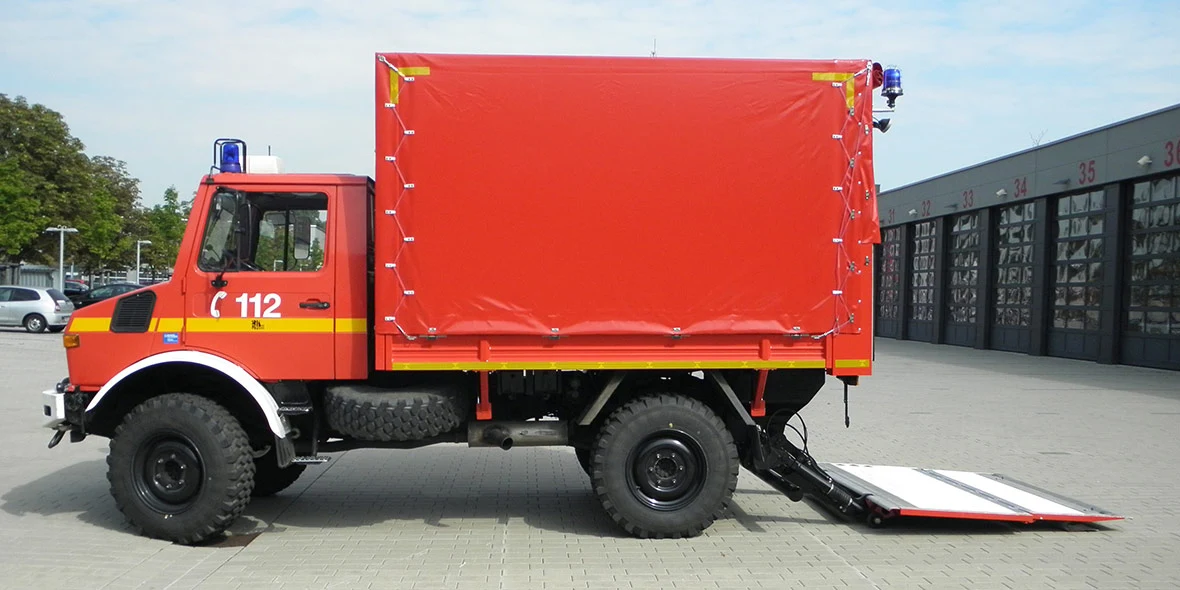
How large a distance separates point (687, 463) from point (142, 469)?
3.78 m

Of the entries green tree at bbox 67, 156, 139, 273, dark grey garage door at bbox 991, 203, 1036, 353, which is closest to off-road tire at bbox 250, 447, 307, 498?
dark grey garage door at bbox 991, 203, 1036, 353

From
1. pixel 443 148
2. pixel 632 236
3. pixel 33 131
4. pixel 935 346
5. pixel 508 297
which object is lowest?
pixel 935 346

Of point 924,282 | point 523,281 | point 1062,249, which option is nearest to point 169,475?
point 523,281

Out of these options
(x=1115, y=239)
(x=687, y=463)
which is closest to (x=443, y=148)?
(x=687, y=463)

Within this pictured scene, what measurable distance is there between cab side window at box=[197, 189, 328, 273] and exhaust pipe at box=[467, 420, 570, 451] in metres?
1.64

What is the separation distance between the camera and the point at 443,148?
249 inches

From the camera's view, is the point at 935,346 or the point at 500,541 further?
the point at 935,346

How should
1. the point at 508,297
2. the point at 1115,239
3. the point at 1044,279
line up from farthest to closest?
the point at 1044,279, the point at 1115,239, the point at 508,297

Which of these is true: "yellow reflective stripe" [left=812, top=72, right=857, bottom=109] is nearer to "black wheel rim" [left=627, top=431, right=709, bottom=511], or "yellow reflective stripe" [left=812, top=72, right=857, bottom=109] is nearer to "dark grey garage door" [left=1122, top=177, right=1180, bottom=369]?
"black wheel rim" [left=627, top=431, right=709, bottom=511]

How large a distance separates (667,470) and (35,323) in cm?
2985

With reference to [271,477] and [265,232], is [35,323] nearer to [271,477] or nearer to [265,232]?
[271,477]

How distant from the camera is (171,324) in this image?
6492 millimetres

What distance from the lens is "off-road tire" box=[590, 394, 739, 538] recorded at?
647 cm

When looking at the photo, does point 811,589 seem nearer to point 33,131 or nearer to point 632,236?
point 632,236
